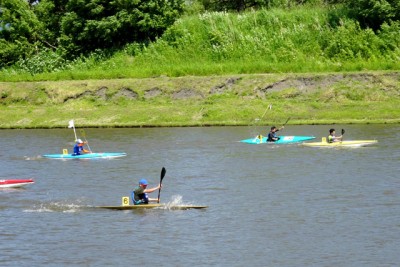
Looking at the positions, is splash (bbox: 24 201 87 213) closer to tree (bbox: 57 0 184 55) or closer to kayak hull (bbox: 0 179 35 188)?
kayak hull (bbox: 0 179 35 188)

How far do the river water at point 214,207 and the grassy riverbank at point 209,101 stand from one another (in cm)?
667

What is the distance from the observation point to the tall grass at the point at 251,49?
56031 mm

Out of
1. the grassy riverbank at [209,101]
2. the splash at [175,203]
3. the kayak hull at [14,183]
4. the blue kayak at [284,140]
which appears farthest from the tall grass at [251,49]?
the splash at [175,203]

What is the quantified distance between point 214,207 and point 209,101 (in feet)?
87.1

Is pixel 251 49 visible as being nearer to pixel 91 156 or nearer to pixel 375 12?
pixel 375 12

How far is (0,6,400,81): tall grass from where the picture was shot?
A: 184 feet

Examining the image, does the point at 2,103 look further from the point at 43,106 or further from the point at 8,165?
the point at 8,165

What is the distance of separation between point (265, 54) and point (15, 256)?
3952cm

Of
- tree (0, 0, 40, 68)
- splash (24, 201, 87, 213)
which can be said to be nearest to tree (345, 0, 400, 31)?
tree (0, 0, 40, 68)

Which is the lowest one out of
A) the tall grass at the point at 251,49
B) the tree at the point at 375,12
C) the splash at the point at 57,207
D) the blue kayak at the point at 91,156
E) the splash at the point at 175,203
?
the blue kayak at the point at 91,156

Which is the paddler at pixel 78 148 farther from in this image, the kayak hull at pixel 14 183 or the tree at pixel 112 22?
the tree at pixel 112 22

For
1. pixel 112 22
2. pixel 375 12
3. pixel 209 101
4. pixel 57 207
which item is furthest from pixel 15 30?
pixel 57 207

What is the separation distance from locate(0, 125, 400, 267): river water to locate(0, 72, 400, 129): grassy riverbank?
6.67m

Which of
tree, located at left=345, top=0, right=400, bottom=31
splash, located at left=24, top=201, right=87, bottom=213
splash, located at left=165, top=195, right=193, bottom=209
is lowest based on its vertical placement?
splash, located at left=24, top=201, right=87, bottom=213
